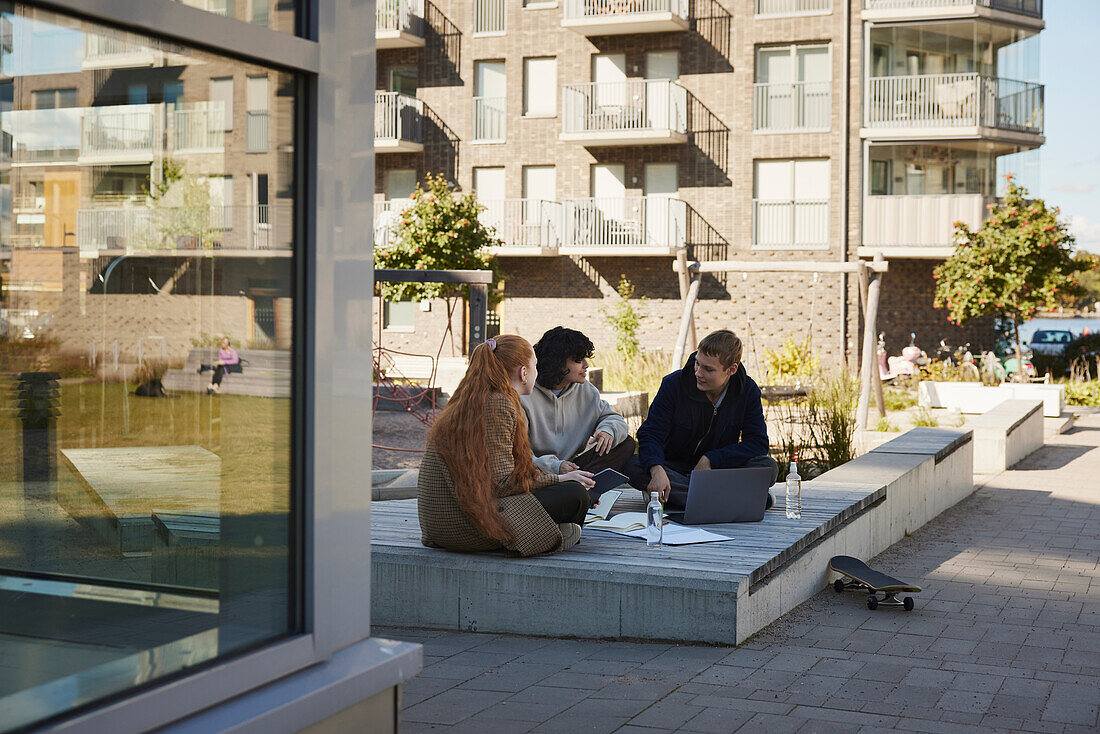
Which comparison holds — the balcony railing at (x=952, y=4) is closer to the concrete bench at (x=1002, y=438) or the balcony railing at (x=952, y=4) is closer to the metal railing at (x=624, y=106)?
the metal railing at (x=624, y=106)

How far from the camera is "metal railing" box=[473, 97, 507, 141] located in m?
32.1

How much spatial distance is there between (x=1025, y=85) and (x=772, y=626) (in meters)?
27.2

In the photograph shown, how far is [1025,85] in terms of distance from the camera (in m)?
29.3

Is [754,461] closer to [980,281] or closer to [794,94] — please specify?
[980,281]

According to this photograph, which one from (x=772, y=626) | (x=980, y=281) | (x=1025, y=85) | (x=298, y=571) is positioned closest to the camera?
(x=298, y=571)

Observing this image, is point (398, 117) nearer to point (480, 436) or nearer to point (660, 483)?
point (660, 483)

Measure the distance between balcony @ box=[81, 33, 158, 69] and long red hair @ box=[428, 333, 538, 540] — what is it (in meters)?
2.38

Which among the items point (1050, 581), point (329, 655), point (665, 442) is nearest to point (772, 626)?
point (665, 442)

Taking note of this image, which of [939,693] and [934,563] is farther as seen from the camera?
[934,563]

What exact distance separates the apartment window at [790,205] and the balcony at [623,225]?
1.94m

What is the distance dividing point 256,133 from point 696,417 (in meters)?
4.27

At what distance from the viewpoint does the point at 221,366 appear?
332cm

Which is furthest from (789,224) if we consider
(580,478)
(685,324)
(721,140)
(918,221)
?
(580,478)

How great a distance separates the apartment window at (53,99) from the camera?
3.32 m
